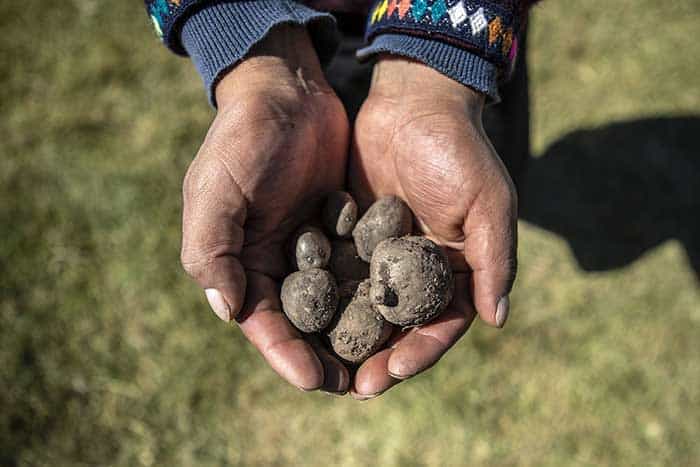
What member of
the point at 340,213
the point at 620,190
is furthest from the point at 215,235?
the point at 620,190

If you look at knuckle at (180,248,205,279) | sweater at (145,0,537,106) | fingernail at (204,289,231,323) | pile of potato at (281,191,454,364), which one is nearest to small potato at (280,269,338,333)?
pile of potato at (281,191,454,364)

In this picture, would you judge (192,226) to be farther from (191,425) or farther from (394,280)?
(191,425)

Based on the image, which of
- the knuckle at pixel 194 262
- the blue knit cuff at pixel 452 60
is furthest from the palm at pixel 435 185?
the knuckle at pixel 194 262

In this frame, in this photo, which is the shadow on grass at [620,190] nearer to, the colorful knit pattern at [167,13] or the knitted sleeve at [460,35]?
the knitted sleeve at [460,35]

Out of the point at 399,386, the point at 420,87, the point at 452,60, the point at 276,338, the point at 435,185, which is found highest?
the point at 452,60

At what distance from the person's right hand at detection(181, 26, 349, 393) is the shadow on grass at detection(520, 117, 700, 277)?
1717 millimetres

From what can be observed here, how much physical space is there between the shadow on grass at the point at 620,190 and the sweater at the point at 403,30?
5.15 feet

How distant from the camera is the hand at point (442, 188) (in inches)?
90.8

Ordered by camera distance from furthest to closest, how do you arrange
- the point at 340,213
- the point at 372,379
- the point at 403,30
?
the point at 340,213, the point at 403,30, the point at 372,379

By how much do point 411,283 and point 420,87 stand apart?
0.81 m

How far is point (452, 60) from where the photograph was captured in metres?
2.44

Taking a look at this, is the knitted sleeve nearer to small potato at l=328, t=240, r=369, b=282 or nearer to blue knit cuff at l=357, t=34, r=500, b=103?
blue knit cuff at l=357, t=34, r=500, b=103

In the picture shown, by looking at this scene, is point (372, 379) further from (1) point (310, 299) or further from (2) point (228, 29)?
(2) point (228, 29)

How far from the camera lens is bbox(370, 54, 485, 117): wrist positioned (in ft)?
8.09
